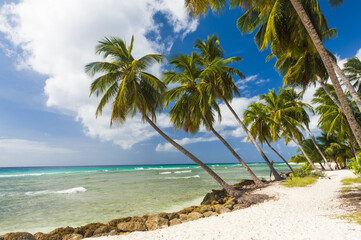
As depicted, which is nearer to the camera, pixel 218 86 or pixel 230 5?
pixel 230 5

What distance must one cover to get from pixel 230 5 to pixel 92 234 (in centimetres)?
1094

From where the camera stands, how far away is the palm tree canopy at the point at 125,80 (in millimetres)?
8805

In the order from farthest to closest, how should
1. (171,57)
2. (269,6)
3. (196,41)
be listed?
(196,41) → (171,57) → (269,6)

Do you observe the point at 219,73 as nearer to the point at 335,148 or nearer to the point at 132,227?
the point at 132,227

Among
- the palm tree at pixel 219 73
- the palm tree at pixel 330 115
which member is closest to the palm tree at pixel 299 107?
the palm tree at pixel 330 115

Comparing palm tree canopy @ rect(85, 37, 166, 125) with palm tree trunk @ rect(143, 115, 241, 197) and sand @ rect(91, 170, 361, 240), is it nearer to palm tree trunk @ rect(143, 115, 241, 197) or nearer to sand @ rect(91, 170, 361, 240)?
palm tree trunk @ rect(143, 115, 241, 197)

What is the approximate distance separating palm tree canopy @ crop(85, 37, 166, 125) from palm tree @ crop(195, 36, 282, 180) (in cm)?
377

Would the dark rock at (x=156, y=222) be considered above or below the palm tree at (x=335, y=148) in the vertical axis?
below

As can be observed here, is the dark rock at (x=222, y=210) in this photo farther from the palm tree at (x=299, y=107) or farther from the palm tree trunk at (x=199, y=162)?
the palm tree at (x=299, y=107)

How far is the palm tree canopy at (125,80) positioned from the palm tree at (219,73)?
3.77m

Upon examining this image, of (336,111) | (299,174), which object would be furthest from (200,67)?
(336,111)

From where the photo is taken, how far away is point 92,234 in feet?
18.2

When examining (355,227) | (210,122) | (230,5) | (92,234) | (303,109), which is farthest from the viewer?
(303,109)

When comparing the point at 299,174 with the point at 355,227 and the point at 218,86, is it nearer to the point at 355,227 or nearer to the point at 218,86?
the point at 218,86
